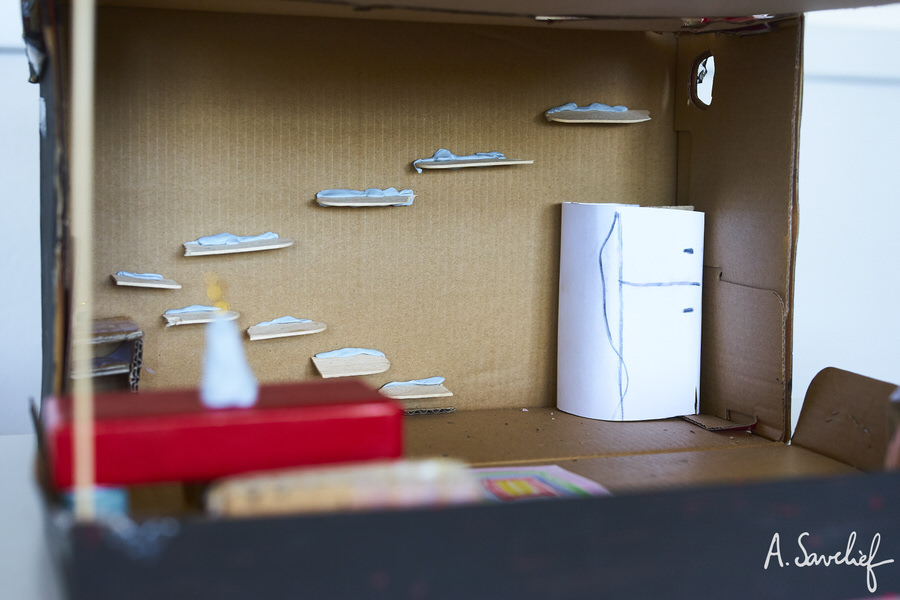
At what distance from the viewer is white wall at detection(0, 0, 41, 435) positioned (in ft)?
4.30

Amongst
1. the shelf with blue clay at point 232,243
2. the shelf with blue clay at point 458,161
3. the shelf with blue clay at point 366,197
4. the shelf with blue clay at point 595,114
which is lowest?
the shelf with blue clay at point 232,243

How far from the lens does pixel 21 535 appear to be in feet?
2.68

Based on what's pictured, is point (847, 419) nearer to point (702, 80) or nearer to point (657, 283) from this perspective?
point (657, 283)

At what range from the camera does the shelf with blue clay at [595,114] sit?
4.02 feet

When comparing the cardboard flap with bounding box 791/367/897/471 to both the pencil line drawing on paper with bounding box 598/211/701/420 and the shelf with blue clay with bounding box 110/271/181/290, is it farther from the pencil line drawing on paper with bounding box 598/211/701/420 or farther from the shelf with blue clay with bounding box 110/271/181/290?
the shelf with blue clay with bounding box 110/271/181/290

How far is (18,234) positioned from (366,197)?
0.58m

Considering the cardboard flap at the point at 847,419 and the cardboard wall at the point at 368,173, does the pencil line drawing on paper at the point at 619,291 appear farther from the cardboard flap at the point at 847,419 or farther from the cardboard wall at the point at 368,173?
the cardboard flap at the point at 847,419

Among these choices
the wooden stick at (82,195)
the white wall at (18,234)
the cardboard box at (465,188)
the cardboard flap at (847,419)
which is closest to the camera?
the wooden stick at (82,195)

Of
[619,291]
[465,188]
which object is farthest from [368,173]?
[619,291]

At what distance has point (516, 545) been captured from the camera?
1.78 ft

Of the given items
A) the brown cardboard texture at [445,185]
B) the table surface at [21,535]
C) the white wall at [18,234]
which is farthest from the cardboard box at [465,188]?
the white wall at [18,234]

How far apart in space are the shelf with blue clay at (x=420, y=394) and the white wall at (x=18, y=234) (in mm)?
548

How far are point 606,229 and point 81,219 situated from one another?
0.77 m

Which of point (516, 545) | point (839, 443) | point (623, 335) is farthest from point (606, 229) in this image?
point (516, 545)
